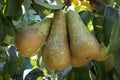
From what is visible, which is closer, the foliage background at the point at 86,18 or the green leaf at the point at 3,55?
the foliage background at the point at 86,18

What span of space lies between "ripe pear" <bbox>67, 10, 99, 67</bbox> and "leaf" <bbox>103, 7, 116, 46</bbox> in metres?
0.15

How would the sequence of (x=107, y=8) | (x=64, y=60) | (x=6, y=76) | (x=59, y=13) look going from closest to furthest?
(x=64, y=60)
(x=59, y=13)
(x=107, y=8)
(x=6, y=76)

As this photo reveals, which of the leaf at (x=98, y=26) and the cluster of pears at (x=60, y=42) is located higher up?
the cluster of pears at (x=60, y=42)

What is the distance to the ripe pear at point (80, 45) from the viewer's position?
3.26 feet

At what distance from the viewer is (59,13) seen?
3.64ft

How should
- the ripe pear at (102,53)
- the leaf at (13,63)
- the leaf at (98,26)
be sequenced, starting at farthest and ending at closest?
the leaf at (13,63)
the leaf at (98,26)
the ripe pear at (102,53)

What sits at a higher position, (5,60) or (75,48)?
(75,48)

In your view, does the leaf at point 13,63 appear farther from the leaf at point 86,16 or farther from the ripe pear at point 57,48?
the ripe pear at point 57,48

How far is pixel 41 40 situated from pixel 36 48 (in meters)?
0.03

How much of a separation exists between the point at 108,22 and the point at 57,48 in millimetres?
277

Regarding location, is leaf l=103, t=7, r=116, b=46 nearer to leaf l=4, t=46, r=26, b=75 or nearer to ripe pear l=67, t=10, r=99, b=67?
ripe pear l=67, t=10, r=99, b=67

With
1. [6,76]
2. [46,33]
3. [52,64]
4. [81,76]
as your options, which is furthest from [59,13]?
[6,76]

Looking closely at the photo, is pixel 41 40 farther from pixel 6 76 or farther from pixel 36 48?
pixel 6 76

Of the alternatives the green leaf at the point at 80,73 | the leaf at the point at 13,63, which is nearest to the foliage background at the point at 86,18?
the green leaf at the point at 80,73
